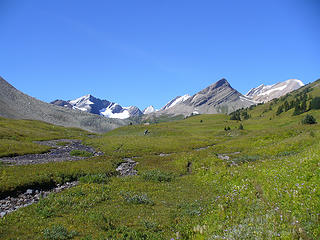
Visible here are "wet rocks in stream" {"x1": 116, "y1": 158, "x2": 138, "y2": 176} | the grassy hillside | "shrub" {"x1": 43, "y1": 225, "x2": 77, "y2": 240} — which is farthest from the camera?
"wet rocks in stream" {"x1": 116, "y1": 158, "x2": 138, "y2": 176}

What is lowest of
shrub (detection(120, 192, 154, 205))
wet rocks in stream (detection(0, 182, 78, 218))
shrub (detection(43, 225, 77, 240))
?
wet rocks in stream (detection(0, 182, 78, 218))

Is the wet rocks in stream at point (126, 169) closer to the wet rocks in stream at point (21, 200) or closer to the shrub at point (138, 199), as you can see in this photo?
the wet rocks in stream at point (21, 200)

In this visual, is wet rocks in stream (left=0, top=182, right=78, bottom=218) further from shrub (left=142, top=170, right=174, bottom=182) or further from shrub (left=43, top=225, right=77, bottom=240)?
shrub (left=142, top=170, right=174, bottom=182)

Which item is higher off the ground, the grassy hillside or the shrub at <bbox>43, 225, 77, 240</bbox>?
the grassy hillside

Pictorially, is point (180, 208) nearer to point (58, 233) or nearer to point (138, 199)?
point (138, 199)

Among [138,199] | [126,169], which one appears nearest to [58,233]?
[138,199]

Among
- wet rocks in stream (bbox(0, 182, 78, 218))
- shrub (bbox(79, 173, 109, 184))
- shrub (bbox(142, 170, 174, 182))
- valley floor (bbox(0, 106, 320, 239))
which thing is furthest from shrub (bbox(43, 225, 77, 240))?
shrub (bbox(142, 170, 174, 182))

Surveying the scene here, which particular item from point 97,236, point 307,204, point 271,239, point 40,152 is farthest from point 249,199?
point 40,152

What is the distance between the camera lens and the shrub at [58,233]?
9.65 m

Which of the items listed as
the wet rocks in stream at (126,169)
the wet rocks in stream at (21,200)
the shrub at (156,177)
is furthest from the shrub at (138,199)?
the wet rocks in stream at (126,169)

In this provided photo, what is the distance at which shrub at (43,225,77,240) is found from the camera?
9.65 meters

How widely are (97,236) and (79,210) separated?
3880 millimetres

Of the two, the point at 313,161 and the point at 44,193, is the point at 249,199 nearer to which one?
the point at 313,161

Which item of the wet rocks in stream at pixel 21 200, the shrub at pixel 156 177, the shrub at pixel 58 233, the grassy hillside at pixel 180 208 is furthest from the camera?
the shrub at pixel 156 177
